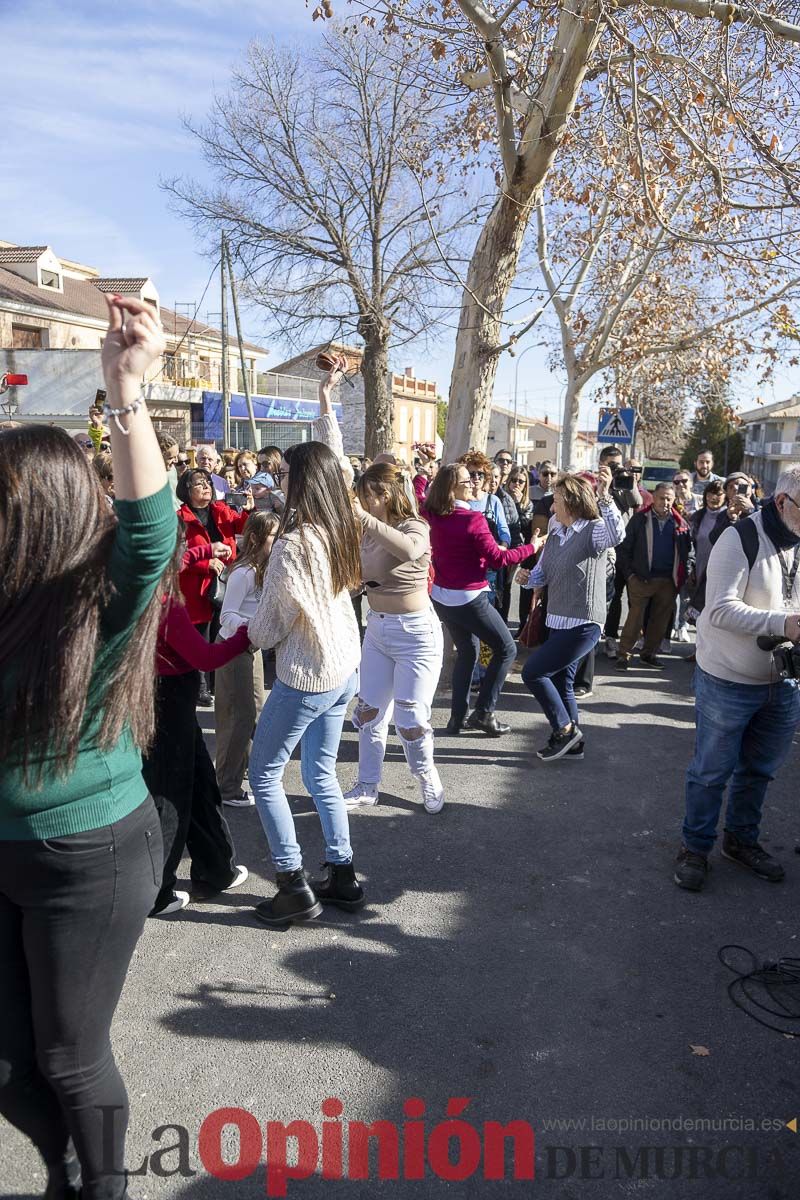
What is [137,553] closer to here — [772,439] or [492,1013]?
[492,1013]

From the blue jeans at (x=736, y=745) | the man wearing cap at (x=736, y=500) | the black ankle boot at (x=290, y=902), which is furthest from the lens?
the man wearing cap at (x=736, y=500)

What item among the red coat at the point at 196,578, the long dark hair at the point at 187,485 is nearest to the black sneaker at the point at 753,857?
the red coat at the point at 196,578

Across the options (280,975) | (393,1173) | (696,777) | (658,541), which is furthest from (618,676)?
(393,1173)

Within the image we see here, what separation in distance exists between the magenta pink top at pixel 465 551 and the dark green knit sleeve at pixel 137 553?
4.17 meters

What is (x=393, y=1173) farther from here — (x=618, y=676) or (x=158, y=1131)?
(x=618, y=676)

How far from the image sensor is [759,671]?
3752 mm

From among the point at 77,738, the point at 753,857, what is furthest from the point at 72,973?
the point at 753,857

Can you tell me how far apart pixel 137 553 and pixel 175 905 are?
8.51ft

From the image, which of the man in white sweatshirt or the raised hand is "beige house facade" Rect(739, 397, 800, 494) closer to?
the man in white sweatshirt

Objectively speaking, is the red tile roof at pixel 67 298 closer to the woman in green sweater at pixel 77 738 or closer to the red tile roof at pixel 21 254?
the red tile roof at pixel 21 254

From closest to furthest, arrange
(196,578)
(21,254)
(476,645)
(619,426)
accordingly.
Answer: (196,578)
(476,645)
(619,426)
(21,254)

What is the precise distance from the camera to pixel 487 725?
6.24m

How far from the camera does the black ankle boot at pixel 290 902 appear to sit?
3580 millimetres

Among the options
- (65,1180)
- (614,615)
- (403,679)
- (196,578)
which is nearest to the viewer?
(65,1180)
